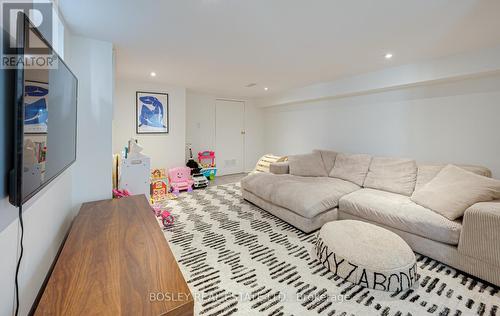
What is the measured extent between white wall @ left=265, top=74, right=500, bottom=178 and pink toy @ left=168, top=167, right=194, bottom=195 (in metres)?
2.75

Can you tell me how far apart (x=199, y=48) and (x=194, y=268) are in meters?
2.38

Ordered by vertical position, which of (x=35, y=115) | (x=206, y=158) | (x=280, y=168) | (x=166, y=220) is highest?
(x=35, y=115)

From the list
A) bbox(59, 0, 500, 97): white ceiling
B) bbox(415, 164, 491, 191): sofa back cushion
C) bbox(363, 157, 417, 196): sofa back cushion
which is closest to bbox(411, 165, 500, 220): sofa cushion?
bbox(415, 164, 491, 191): sofa back cushion

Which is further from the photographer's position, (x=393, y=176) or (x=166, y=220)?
(x=393, y=176)

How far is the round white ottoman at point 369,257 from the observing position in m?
1.70

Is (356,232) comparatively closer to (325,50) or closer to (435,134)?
(325,50)

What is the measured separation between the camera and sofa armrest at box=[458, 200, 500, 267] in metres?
1.74

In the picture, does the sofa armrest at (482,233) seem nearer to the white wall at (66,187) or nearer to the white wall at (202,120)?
the white wall at (66,187)

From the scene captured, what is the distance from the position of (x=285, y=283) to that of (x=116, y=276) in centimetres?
127

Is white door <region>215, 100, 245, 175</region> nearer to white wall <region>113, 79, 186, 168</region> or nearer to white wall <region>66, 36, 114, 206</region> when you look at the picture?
white wall <region>113, 79, 186, 168</region>

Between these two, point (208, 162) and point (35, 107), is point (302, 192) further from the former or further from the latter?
point (208, 162)

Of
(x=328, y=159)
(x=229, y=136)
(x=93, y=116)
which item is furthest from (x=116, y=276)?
(x=229, y=136)

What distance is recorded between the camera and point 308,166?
13.0ft

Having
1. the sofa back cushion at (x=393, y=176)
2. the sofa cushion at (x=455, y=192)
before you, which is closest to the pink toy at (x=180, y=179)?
the sofa back cushion at (x=393, y=176)
